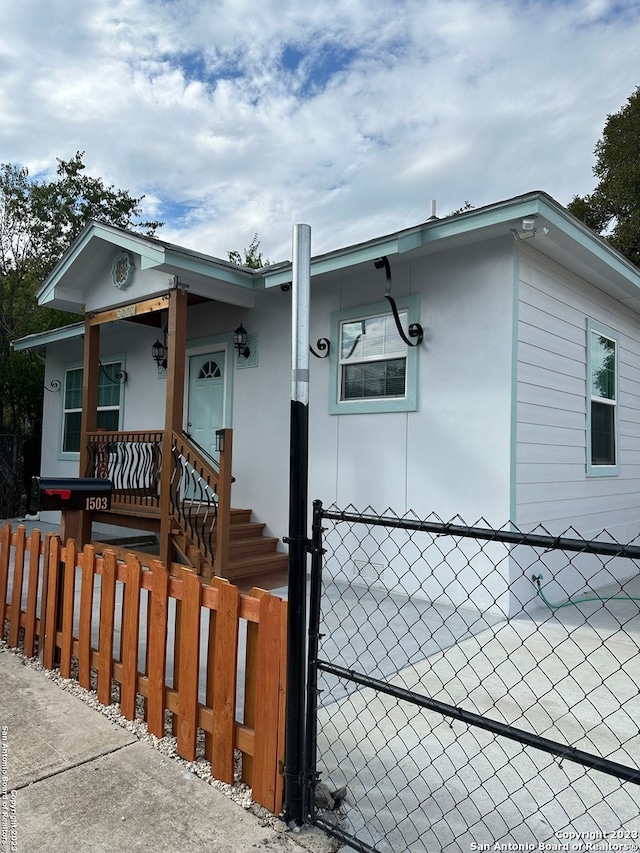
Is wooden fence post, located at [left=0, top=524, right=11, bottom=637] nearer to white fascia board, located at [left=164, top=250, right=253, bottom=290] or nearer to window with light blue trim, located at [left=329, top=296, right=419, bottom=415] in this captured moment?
white fascia board, located at [left=164, top=250, right=253, bottom=290]

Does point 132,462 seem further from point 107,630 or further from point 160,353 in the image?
point 107,630

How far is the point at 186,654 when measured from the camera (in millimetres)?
2371

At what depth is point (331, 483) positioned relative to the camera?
603 cm

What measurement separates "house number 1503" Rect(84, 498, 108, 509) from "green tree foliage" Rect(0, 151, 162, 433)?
743 centimetres

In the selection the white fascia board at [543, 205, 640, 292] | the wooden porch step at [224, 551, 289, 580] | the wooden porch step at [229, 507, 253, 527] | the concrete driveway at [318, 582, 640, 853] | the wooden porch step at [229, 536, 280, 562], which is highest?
the white fascia board at [543, 205, 640, 292]

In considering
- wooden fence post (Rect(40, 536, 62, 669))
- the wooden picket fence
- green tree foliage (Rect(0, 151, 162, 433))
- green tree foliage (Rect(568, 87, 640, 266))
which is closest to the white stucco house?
wooden fence post (Rect(40, 536, 62, 669))

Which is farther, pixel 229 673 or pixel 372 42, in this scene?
pixel 372 42

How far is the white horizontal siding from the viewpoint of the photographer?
16.3ft

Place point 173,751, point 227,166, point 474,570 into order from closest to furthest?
1. point 173,751
2. point 474,570
3. point 227,166

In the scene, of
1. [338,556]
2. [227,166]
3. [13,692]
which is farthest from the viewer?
[227,166]

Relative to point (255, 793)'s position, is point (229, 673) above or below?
above

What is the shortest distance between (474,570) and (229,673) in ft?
10.2

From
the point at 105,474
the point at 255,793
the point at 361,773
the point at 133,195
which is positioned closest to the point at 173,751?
the point at 255,793

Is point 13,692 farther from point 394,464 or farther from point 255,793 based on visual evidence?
point 394,464
